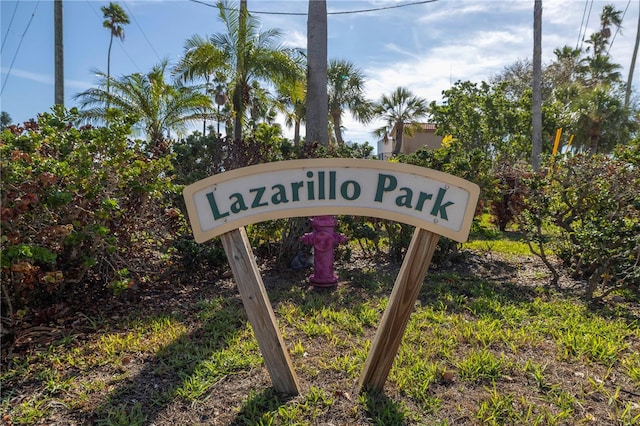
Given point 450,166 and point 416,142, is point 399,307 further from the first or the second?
point 416,142

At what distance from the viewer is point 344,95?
2423 cm

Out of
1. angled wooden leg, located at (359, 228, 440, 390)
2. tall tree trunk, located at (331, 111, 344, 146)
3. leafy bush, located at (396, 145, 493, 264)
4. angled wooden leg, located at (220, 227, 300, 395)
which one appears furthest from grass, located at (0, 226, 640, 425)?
tall tree trunk, located at (331, 111, 344, 146)

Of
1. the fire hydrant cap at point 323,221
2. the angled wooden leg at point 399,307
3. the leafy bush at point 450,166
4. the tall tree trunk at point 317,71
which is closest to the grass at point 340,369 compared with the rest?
the angled wooden leg at point 399,307

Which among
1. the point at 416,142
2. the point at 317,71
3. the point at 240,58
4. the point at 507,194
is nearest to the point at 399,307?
the point at 507,194

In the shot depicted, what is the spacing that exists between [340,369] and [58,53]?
1326 cm

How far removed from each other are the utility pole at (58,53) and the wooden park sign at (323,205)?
12.3m

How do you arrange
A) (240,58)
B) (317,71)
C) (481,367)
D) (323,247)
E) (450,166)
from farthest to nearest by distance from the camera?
(240,58)
(317,71)
(450,166)
(323,247)
(481,367)

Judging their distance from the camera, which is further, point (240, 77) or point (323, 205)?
point (240, 77)

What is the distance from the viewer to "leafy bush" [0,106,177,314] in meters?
2.81

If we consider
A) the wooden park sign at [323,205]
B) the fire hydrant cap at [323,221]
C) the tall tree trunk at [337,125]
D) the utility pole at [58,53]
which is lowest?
the fire hydrant cap at [323,221]

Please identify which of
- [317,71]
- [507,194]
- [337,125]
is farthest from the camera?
[337,125]

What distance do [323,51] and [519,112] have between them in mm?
12681

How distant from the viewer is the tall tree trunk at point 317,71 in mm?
7418

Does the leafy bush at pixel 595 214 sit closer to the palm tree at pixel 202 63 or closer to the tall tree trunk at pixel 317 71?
the tall tree trunk at pixel 317 71
